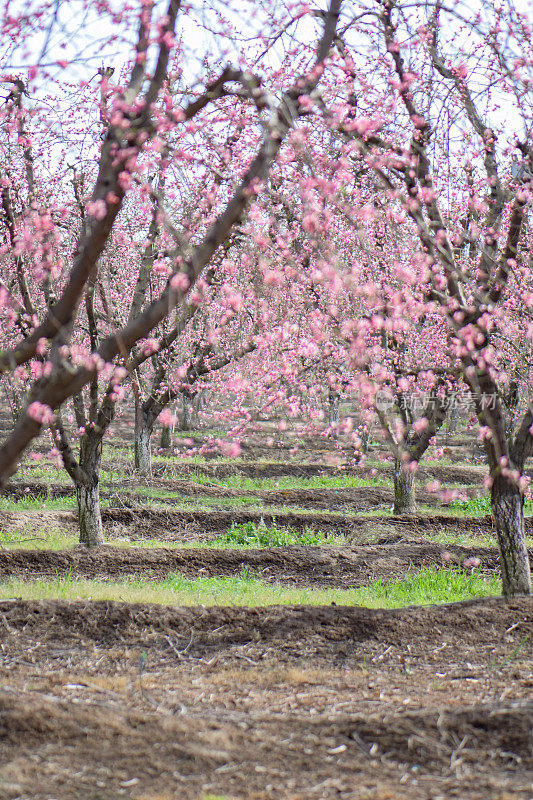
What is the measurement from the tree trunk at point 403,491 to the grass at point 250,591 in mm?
4354

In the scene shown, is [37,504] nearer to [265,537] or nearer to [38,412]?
[265,537]

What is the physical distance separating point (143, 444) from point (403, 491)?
7021 mm

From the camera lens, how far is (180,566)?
946cm

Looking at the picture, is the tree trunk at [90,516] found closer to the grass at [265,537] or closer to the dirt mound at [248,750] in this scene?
the grass at [265,537]

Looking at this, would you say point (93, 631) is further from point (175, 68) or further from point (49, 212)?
point (175, 68)

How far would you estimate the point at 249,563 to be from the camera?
31.6 feet

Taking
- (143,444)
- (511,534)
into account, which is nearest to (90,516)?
(511,534)

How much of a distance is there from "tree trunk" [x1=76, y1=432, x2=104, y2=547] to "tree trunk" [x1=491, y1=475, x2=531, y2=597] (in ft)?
17.2

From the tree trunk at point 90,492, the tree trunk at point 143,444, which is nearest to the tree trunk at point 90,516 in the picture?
the tree trunk at point 90,492

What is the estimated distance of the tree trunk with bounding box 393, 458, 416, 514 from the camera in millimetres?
13359

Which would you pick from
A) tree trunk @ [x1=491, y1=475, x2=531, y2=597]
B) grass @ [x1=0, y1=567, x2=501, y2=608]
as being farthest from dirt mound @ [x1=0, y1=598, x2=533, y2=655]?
grass @ [x1=0, y1=567, x2=501, y2=608]

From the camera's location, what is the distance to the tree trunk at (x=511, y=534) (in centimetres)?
683

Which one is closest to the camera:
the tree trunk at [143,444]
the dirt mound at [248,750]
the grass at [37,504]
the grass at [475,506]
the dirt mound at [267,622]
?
the dirt mound at [248,750]

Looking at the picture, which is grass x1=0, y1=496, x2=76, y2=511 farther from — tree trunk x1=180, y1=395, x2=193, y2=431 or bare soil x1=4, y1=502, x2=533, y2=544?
tree trunk x1=180, y1=395, x2=193, y2=431
